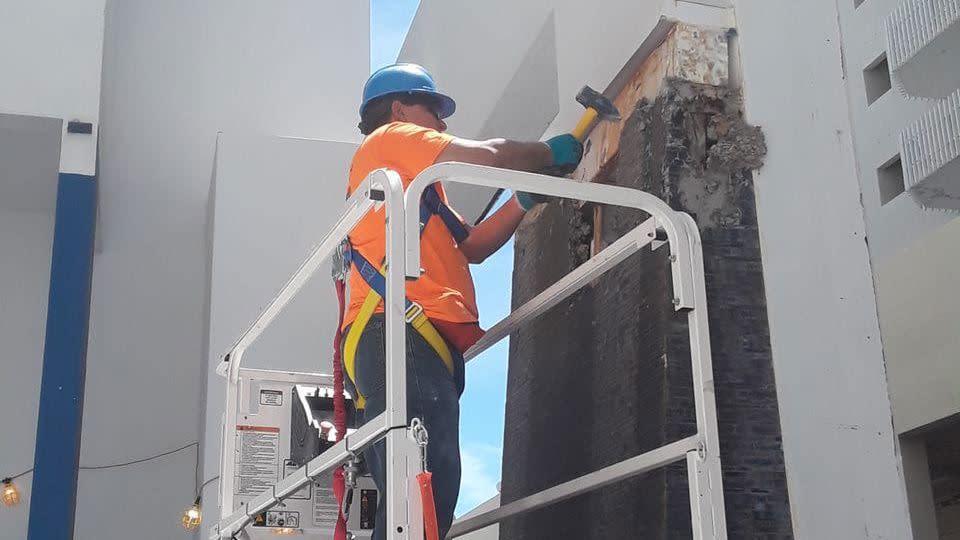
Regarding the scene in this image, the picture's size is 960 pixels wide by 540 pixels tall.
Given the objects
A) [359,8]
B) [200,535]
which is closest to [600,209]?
[200,535]

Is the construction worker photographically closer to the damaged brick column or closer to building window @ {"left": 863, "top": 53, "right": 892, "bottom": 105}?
the damaged brick column

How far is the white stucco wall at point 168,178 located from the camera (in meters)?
6.99

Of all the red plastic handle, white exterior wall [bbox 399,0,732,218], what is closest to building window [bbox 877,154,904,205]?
white exterior wall [bbox 399,0,732,218]

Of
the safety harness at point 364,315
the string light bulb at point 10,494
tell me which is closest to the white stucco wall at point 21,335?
the string light bulb at point 10,494

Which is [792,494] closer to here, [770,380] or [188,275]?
[770,380]

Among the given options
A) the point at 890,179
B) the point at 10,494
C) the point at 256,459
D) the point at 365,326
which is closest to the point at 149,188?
the point at 10,494

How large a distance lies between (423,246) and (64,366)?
137 inches

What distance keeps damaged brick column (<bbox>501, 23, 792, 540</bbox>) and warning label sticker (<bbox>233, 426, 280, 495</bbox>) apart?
90 cm

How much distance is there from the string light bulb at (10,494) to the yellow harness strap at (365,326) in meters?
4.33

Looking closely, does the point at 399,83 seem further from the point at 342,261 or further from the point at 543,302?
the point at 543,302

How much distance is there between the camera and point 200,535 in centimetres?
632

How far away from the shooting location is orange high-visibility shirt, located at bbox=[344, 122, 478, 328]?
3129mm

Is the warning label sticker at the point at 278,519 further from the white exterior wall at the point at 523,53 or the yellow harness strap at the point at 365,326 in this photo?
the white exterior wall at the point at 523,53

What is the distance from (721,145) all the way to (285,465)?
165 centimetres
